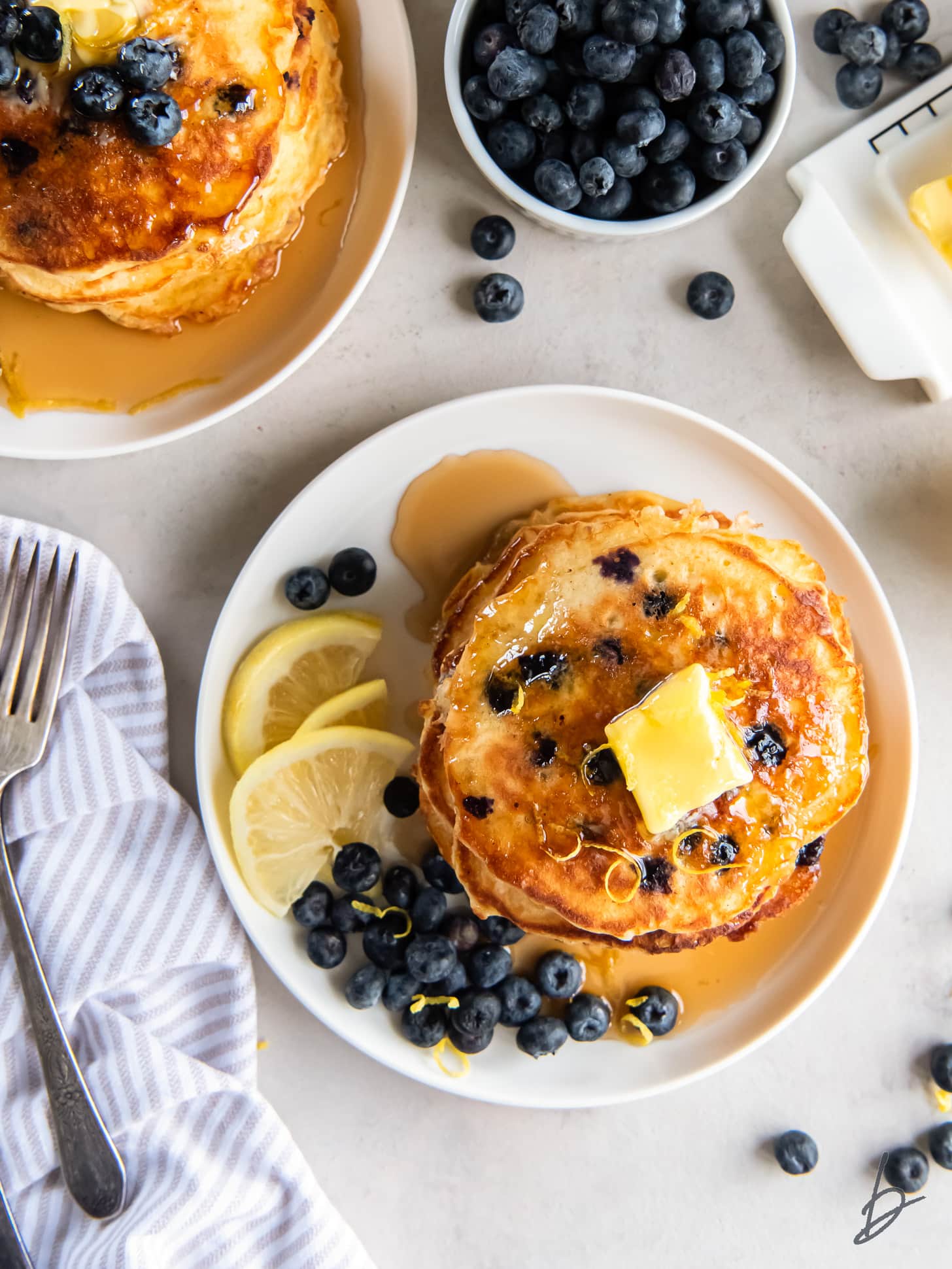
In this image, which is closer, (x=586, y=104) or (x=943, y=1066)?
(x=586, y=104)

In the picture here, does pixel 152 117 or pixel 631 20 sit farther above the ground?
pixel 152 117

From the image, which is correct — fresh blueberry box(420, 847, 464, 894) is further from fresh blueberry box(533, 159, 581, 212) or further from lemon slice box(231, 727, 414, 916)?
fresh blueberry box(533, 159, 581, 212)

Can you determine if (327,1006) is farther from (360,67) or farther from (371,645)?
(360,67)

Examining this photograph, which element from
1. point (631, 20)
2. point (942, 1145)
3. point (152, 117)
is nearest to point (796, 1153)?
point (942, 1145)

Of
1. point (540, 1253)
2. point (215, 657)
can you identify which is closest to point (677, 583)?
point (215, 657)

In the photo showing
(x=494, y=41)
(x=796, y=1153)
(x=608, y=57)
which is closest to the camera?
(x=608, y=57)

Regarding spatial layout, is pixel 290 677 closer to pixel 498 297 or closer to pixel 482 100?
pixel 498 297

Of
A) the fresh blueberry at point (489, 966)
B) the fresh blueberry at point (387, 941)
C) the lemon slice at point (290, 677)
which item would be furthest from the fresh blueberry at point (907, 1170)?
the lemon slice at point (290, 677)
